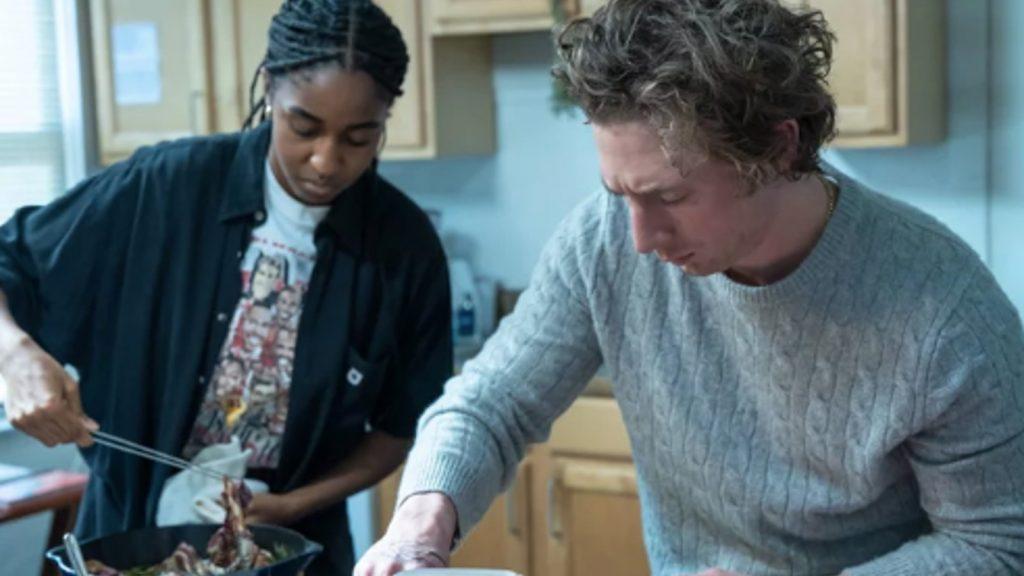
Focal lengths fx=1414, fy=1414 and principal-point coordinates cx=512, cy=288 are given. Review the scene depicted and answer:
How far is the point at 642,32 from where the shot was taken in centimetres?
118

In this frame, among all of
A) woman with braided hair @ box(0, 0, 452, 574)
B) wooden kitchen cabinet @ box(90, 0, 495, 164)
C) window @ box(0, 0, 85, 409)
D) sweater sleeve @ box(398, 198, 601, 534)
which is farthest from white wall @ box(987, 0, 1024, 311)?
window @ box(0, 0, 85, 409)

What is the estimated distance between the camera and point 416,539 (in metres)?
1.28

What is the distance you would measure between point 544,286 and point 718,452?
258 mm

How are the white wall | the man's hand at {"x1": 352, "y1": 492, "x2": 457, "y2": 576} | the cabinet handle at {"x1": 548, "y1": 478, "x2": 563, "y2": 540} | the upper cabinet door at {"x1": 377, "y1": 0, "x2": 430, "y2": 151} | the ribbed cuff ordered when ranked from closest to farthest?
the man's hand at {"x1": 352, "y1": 492, "x2": 457, "y2": 576}, the ribbed cuff, the white wall, the cabinet handle at {"x1": 548, "y1": 478, "x2": 563, "y2": 540}, the upper cabinet door at {"x1": 377, "y1": 0, "x2": 430, "y2": 151}

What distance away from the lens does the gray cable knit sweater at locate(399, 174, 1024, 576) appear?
1.26m

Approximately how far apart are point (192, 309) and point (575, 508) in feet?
4.50

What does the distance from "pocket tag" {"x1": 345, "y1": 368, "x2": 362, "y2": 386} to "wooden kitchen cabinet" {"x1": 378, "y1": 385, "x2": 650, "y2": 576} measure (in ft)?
3.75

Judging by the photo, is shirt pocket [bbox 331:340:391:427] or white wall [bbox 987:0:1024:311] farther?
white wall [bbox 987:0:1024:311]

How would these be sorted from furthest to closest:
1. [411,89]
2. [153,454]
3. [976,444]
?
[411,89]
[153,454]
[976,444]

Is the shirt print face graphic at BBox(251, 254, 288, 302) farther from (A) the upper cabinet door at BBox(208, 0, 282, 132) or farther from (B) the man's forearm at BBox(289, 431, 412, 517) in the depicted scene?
(A) the upper cabinet door at BBox(208, 0, 282, 132)

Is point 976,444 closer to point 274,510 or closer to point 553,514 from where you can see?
point 274,510

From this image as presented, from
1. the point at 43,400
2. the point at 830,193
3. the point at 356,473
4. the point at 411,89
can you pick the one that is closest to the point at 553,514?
the point at 411,89

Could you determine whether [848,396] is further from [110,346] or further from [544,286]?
[110,346]

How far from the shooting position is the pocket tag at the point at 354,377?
1.74 m
